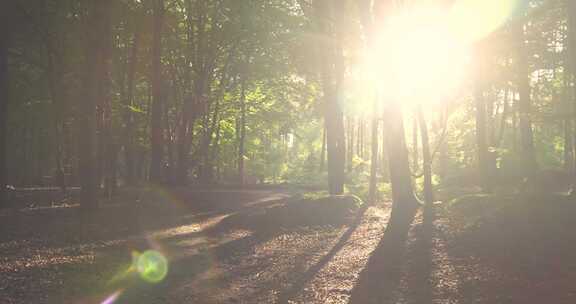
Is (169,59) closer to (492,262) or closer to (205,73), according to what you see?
(205,73)

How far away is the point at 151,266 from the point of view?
876cm

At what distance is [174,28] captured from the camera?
26422mm

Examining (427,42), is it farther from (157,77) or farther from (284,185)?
(284,185)

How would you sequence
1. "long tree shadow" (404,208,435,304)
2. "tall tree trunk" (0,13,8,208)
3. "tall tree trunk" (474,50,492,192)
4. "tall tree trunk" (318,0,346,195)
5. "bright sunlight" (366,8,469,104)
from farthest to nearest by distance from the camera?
1. "tall tree trunk" (318,0,346,195)
2. "tall tree trunk" (474,50,492,192)
3. "tall tree trunk" (0,13,8,208)
4. "bright sunlight" (366,8,469,104)
5. "long tree shadow" (404,208,435,304)

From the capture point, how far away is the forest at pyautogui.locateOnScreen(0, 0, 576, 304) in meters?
7.92

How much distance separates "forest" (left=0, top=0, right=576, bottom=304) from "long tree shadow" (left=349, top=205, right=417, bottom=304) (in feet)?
0.17

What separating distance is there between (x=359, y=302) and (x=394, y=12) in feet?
44.9

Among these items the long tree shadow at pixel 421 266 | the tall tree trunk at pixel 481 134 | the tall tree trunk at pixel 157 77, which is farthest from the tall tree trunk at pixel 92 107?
the tall tree trunk at pixel 481 134

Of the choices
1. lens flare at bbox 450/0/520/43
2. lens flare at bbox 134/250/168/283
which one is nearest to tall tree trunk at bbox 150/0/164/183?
lens flare at bbox 134/250/168/283

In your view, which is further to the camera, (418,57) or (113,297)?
(418,57)

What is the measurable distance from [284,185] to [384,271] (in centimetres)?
2816

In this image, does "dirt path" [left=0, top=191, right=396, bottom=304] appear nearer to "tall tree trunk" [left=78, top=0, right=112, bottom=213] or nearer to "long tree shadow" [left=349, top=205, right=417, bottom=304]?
"long tree shadow" [left=349, top=205, right=417, bottom=304]

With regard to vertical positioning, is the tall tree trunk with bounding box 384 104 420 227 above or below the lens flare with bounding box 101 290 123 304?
above

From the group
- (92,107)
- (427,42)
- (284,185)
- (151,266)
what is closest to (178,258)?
(151,266)
